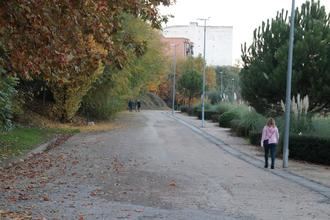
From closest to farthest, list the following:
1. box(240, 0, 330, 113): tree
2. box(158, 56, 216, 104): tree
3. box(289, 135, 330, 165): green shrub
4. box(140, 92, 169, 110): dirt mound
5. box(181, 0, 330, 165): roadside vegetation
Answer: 1. box(289, 135, 330, 165): green shrub
2. box(181, 0, 330, 165): roadside vegetation
3. box(240, 0, 330, 113): tree
4. box(158, 56, 216, 104): tree
5. box(140, 92, 169, 110): dirt mound

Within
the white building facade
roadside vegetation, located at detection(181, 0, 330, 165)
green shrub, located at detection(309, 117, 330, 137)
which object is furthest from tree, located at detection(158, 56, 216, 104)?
green shrub, located at detection(309, 117, 330, 137)

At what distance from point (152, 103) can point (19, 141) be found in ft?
282

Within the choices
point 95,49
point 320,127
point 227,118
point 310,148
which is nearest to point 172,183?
point 95,49

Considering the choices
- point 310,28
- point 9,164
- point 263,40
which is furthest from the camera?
point 263,40

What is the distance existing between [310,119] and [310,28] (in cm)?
446

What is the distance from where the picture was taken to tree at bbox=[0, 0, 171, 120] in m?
8.51

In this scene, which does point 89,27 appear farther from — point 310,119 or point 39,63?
point 310,119

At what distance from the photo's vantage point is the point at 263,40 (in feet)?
100

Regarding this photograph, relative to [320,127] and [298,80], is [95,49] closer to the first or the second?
[320,127]

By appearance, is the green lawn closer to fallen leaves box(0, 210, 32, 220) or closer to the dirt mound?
fallen leaves box(0, 210, 32, 220)

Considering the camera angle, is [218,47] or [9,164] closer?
[9,164]

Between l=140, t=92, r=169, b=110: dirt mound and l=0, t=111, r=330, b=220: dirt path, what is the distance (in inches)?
3298

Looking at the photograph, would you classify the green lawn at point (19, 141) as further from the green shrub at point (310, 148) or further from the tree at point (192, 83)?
the tree at point (192, 83)

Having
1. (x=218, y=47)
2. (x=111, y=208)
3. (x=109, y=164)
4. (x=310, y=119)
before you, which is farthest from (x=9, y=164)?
(x=218, y=47)
